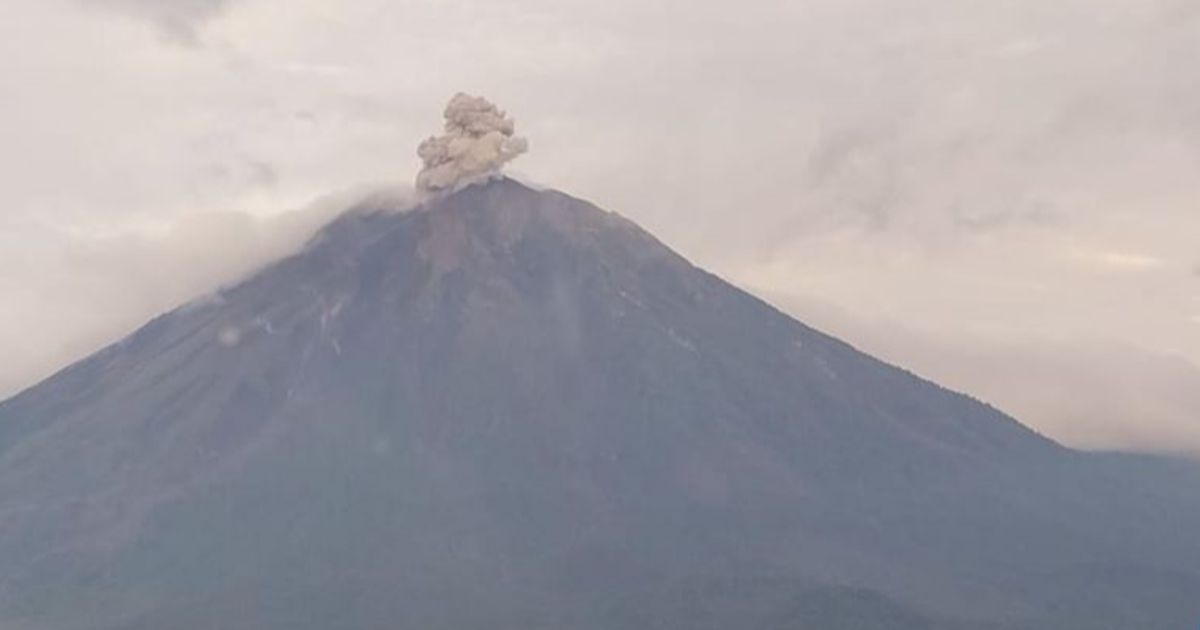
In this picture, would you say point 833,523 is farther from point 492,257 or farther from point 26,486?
point 26,486

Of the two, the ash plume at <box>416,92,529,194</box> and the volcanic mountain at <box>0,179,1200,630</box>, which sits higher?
the ash plume at <box>416,92,529,194</box>

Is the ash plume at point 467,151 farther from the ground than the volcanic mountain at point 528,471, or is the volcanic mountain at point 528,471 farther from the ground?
the ash plume at point 467,151

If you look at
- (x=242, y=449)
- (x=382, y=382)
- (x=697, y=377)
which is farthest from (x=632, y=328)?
(x=242, y=449)

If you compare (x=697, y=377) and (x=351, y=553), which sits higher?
(x=697, y=377)
